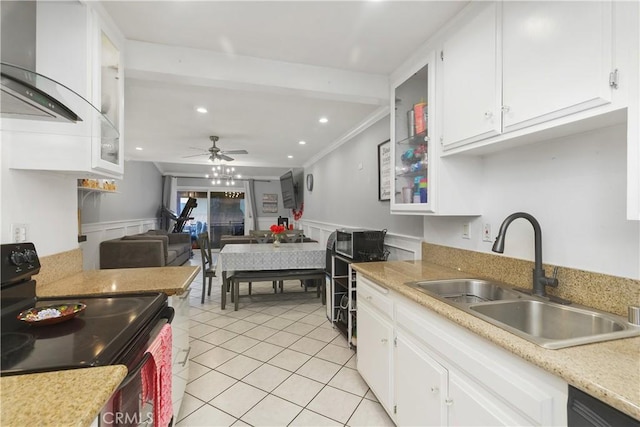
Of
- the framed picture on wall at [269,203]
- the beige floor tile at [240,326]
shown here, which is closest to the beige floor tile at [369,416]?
the beige floor tile at [240,326]

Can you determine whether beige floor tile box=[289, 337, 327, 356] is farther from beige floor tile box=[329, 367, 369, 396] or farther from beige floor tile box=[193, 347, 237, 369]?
beige floor tile box=[193, 347, 237, 369]

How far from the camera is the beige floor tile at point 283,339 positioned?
2.72 meters

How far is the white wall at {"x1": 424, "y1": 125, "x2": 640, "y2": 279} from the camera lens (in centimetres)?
113

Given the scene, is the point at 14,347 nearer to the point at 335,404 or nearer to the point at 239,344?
the point at 335,404

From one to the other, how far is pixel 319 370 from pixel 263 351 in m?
0.60

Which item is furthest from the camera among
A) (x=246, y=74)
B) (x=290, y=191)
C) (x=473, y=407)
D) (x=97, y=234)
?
(x=290, y=191)

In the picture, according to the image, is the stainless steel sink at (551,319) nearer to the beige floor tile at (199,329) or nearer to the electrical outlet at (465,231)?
the electrical outlet at (465,231)

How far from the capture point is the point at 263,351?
8.43ft

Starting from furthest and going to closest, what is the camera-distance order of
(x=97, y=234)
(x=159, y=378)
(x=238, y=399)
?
(x=97, y=234) → (x=238, y=399) → (x=159, y=378)

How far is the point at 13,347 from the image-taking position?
2.84 feet

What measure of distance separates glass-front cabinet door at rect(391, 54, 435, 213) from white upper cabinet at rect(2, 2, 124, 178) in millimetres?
1909

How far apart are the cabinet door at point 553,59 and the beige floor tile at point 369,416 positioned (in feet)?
5.78

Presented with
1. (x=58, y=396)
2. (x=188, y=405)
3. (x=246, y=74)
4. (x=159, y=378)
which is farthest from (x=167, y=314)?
(x=246, y=74)

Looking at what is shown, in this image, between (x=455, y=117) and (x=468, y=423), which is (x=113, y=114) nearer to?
(x=455, y=117)
